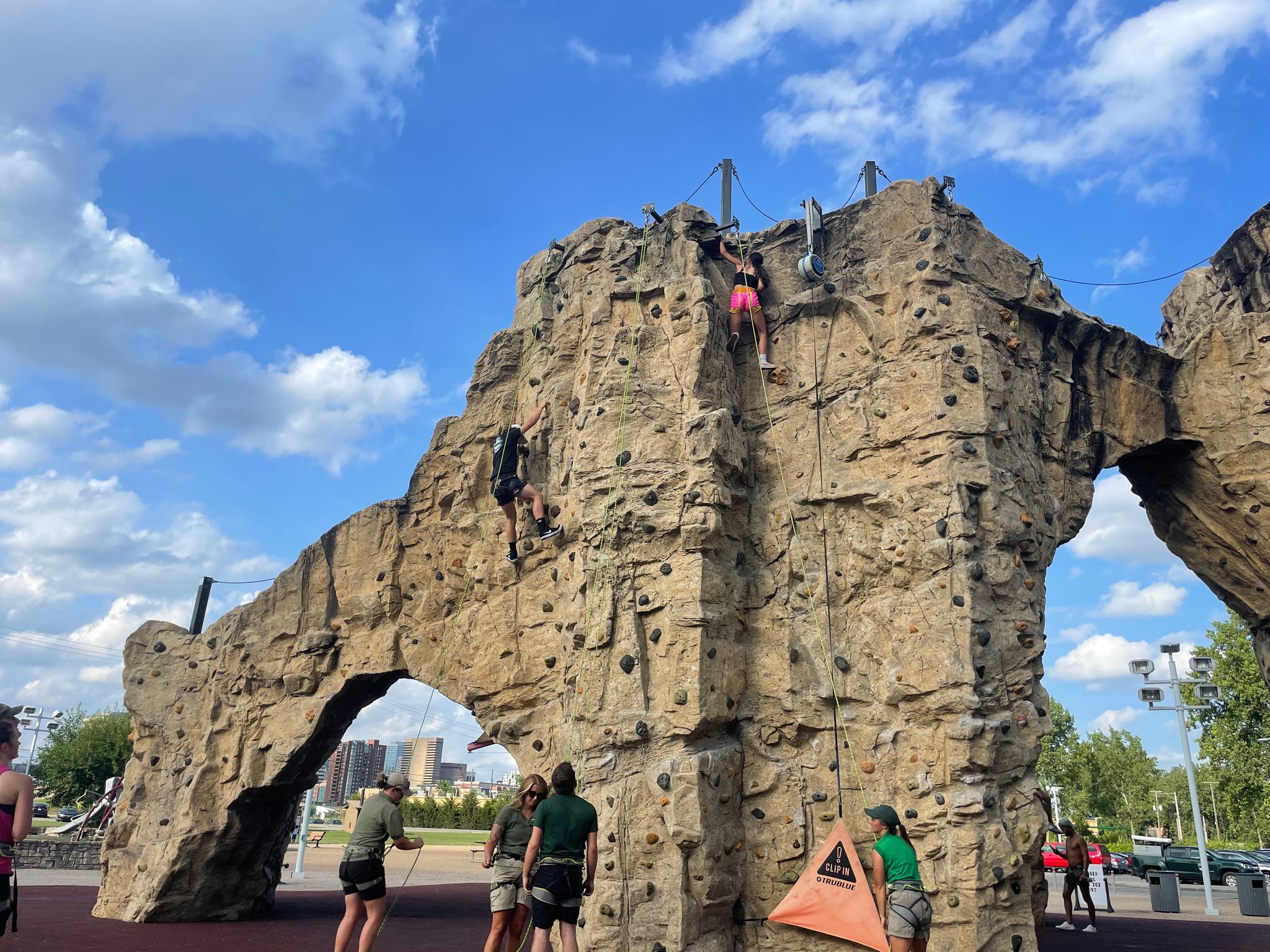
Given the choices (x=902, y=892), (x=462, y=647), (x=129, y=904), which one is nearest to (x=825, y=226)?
(x=462, y=647)

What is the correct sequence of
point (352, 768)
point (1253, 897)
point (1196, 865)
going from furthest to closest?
point (352, 768) < point (1196, 865) < point (1253, 897)

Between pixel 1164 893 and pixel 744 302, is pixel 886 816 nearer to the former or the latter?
pixel 744 302

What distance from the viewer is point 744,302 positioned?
10719mm

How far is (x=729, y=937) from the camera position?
338 inches

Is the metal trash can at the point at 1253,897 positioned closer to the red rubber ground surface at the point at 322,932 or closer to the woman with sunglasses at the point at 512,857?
the red rubber ground surface at the point at 322,932

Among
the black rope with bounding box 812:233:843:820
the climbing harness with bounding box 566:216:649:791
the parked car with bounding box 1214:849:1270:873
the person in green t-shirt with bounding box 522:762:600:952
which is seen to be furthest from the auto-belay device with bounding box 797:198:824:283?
the parked car with bounding box 1214:849:1270:873

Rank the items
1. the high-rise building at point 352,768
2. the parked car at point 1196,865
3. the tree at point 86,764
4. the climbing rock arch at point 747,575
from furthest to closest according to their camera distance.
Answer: the high-rise building at point 352,768 < the tree at point 86,764 < the parked car at point 1196,865 < the climbing rock arch at point 747,575

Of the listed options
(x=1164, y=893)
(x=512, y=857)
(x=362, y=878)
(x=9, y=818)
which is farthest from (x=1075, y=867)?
(x=9, y=818)

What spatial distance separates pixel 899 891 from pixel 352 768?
362ft

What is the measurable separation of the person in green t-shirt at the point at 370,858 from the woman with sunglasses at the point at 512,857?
0.75 metres

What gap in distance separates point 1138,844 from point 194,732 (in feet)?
115

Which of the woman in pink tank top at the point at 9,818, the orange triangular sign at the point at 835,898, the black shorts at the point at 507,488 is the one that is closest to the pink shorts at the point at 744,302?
the black shorts at the point at 507,488

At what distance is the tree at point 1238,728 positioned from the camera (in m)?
30.2

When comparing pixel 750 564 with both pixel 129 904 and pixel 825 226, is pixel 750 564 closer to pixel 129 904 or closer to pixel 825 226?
pixel 825 226
